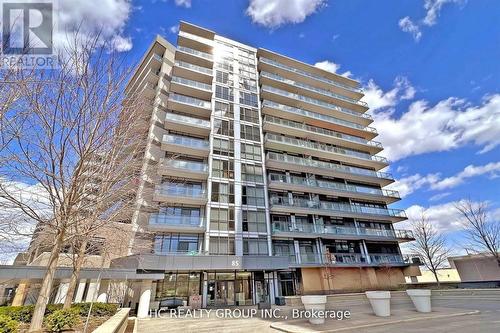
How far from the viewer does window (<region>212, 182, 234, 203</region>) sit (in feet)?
81.7

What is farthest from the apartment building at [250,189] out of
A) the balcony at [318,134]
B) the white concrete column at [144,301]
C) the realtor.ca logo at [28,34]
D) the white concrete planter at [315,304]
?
the realtor.ca logo at [28,34]

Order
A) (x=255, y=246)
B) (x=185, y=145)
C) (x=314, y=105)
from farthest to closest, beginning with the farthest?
(x=314, y=105), (x=185, y=145), (x=255, y=246)

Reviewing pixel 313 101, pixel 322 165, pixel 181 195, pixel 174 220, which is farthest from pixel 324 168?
pixel 174 220

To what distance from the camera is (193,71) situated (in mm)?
30328

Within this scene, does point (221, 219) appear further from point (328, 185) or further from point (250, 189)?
point (328, 185)

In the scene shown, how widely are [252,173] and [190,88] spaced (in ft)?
42.2

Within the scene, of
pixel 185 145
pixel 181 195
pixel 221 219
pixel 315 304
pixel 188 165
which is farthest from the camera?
pixel 185 145

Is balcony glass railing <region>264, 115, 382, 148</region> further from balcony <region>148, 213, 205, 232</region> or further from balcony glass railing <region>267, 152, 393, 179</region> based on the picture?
balcony <region>148, 213, 205, 232</region>

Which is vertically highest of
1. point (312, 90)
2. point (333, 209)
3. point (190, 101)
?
point (312, 90)

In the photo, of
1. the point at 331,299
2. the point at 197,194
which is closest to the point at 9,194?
the point at 197,194

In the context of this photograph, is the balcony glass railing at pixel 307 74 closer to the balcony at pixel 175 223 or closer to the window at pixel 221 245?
the balcony at pixel 175 223

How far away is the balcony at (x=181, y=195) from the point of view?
74.4ft

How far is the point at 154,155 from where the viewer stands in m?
25.7

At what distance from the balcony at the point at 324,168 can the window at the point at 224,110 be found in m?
7.10
